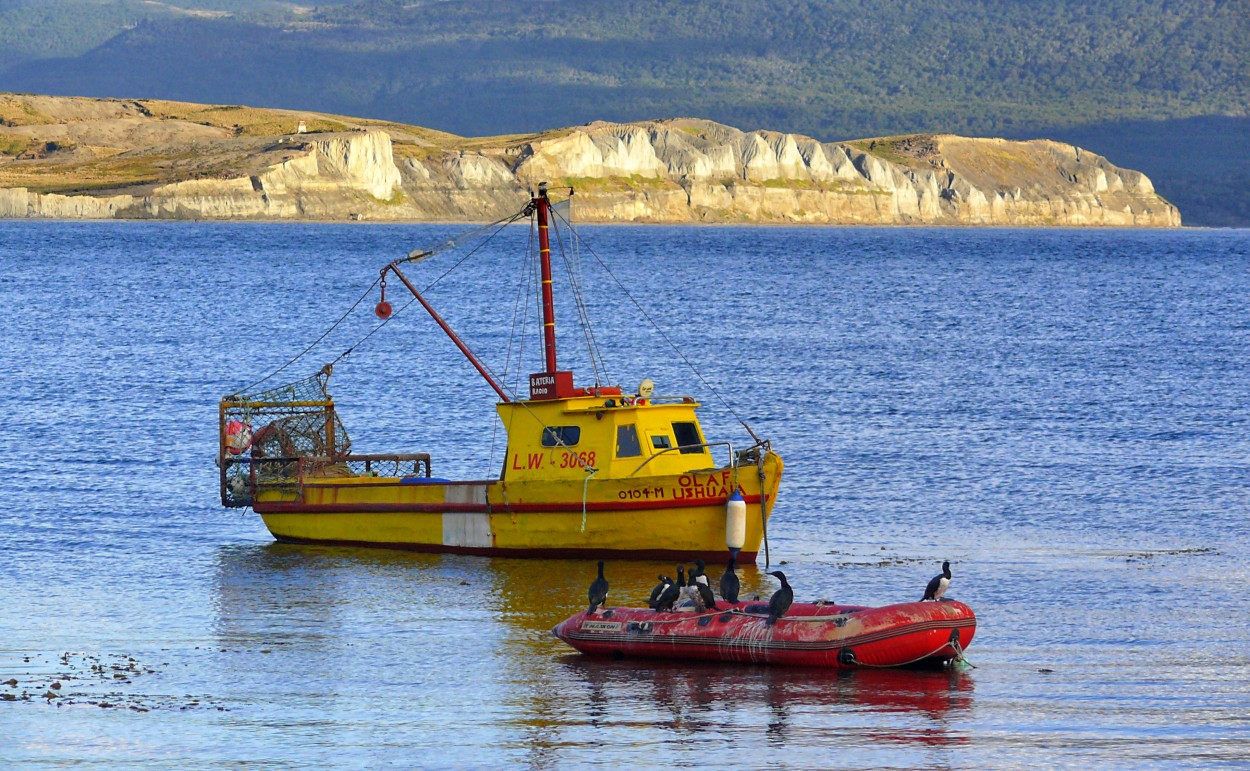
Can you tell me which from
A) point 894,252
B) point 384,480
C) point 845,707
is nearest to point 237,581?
point 384,480

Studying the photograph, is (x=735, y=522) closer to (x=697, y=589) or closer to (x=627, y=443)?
(x=627, y=443)

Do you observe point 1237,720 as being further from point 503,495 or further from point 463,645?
point 503,495

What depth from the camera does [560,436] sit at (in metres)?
29.6

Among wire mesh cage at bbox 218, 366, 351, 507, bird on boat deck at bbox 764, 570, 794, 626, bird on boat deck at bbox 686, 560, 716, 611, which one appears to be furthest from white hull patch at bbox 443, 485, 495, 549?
bird on boat deck at bbox 764, 570, 794, 626

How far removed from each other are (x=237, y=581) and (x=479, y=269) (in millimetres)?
113248

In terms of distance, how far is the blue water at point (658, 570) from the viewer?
60.9 ft

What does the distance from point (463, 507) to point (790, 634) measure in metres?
9.75

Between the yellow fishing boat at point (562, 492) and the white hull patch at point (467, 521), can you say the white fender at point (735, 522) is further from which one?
the white hull patch at point (467, 521)

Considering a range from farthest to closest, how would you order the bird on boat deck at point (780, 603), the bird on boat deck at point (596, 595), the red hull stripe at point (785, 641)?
the bird on boat deck at point (596, 595), the bird on boat deck at point (780, 603), the red hull stripe at point (785, 641)

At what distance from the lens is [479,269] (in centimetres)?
14025

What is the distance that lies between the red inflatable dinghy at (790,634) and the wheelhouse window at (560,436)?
7098 millimetres

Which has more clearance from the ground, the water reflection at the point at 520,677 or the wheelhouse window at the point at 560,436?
the wheelhouse window at the point at 560,436

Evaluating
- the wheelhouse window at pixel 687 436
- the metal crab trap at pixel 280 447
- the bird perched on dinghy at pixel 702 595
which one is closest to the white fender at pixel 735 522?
the wheelhouse window at pixel 687 436

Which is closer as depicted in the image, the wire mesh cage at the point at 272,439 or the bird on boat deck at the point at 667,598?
the bird on boat deck at the point at 667,598
